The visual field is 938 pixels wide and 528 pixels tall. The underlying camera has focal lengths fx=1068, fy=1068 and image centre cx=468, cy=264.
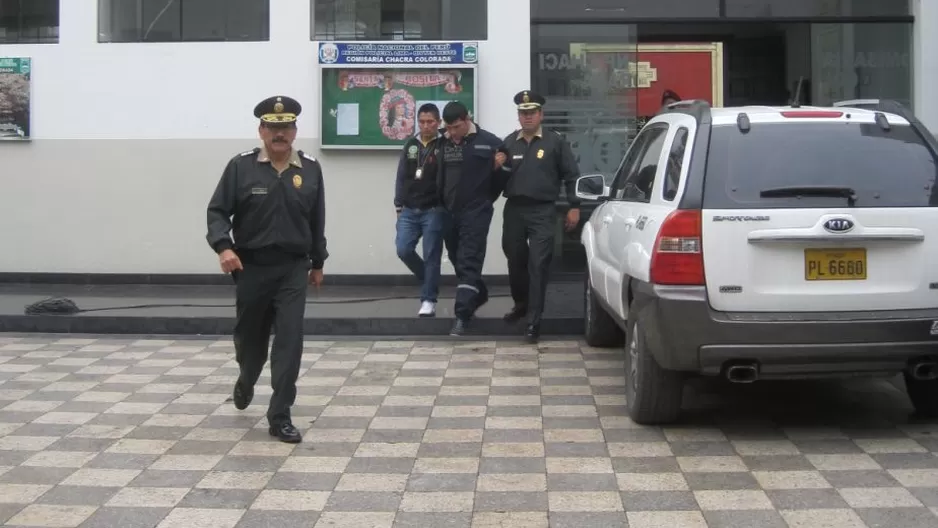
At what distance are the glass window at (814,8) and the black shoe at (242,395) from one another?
7.41 m

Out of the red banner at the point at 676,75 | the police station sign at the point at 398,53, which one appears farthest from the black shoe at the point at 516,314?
the red banner at the point at 676,75

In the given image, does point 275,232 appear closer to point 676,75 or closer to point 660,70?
point 660,70

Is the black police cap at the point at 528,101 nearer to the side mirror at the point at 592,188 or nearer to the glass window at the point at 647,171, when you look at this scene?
the side mirror at the point at 592,188

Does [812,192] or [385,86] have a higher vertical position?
[385,86]

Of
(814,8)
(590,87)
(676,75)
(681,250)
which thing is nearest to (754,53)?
(814,8)

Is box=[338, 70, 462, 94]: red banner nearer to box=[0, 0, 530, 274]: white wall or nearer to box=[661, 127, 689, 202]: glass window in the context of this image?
box=[0, 0, 530, 274]: white wall

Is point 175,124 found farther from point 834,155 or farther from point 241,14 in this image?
point 834,155

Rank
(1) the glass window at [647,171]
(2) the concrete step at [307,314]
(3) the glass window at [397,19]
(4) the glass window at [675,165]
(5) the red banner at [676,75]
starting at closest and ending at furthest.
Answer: (4) the glass window at [675,165], (1) the glass window at [647,171], (2) the concrete step at [307,314], (3) the glass window at [397,19], (5) the red banner at [676,75]

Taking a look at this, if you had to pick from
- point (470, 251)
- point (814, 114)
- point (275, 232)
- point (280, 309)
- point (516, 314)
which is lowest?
point (516, 314)

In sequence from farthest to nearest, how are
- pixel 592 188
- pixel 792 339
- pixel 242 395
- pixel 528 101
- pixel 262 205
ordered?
pixel 528 101 < pixel 592 188 < pixel 242 395 < pixel 262 205 < pixel 792 339

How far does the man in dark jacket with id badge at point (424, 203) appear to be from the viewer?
9156mm

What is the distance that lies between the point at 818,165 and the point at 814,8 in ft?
21.8

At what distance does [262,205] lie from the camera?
5945 millimetres

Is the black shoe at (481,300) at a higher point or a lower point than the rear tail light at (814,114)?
lower
